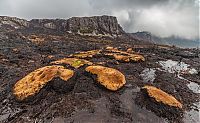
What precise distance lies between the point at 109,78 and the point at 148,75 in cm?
1044

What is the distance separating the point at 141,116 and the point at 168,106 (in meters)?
3.30

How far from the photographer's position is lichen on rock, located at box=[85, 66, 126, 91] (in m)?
28.9

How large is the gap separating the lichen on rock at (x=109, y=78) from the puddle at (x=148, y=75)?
5953mm

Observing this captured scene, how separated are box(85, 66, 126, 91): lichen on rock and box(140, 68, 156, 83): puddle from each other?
19.5 feet

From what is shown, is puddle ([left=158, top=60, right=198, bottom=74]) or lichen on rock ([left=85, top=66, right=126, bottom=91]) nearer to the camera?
lichen on rock ([left=85, top=66, right=126, bottom=91])

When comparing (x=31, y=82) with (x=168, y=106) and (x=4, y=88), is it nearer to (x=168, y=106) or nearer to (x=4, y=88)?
(x=4, y=88)

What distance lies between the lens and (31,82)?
1152 inches

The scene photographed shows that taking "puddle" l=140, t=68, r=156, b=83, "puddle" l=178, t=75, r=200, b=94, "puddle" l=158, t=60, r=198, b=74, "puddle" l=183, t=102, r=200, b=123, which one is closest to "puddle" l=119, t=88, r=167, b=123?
"puddle" l=183, t=102, r=200, b=123

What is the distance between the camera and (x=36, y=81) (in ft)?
95.6

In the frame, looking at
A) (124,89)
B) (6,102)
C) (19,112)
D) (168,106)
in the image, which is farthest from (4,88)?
(168,106)

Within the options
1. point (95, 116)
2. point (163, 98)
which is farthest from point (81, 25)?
point (95, 116)

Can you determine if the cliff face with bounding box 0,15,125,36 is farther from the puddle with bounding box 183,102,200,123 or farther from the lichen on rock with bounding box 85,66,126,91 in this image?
the puddle with bounding box 183,102,200,123

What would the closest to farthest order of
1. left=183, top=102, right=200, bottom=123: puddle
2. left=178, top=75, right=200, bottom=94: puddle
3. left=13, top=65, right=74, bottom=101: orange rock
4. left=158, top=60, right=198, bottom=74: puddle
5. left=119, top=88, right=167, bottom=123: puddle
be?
left=119, top=88, right=167, bottom=123: puddle → left=183, top=102, right=200, bottom=123: puddle → left=13, top=65, right=74, bottom=101: orange rock → left=178, top=75, right=200, bottom=94: puddle → left=158, top=60, right=198, bottom=74: puddle

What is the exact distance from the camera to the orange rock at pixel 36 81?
27.4 m
